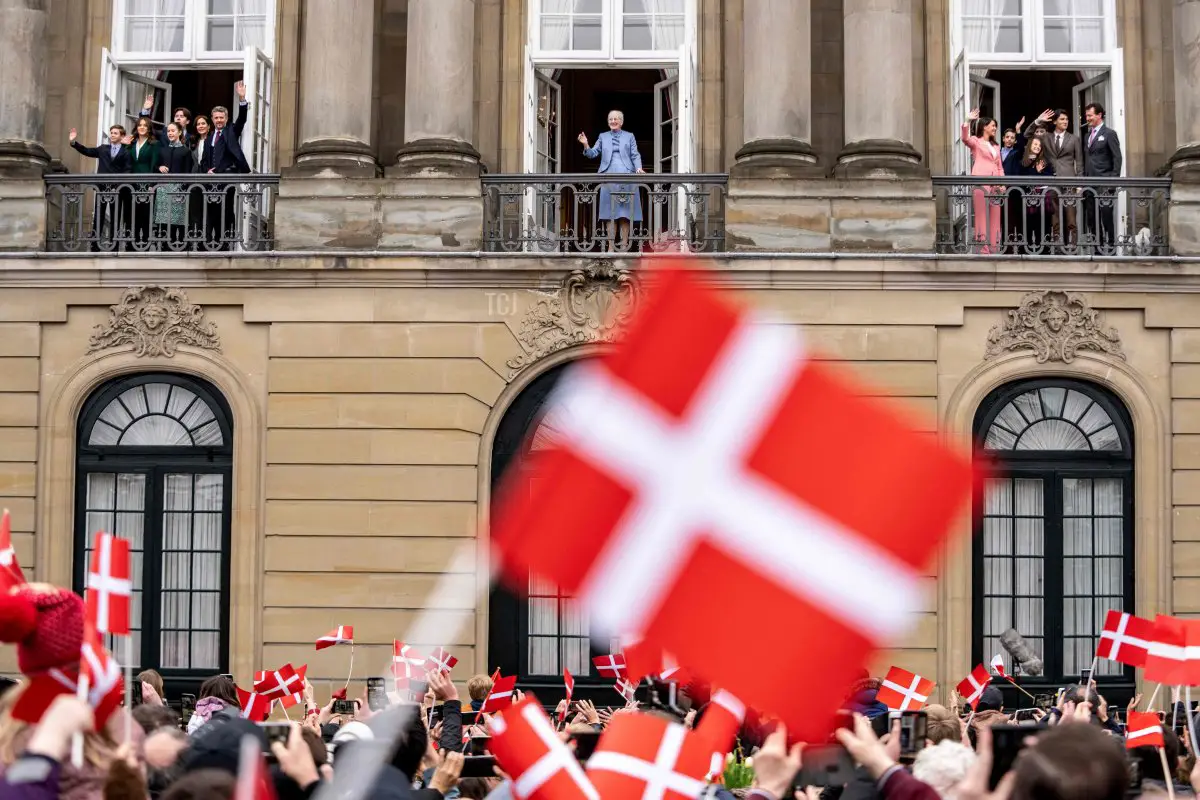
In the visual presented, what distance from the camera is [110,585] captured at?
31.2ft

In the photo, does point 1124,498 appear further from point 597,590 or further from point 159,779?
point 597,590

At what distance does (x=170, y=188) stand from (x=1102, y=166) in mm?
11259

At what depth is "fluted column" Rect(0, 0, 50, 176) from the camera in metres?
23.4

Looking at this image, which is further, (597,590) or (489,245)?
(489,245)

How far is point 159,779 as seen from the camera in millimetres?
→ 7863

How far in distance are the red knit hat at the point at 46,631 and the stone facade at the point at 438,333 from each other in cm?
1629

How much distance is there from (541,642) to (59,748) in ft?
57.7

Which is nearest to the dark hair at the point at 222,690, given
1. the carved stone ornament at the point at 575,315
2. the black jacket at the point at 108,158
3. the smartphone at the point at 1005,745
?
the carved stone ornament at the point at 575,315

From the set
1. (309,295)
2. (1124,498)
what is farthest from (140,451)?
(1124,498)

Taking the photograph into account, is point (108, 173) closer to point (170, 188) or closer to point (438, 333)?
point (170, 188)

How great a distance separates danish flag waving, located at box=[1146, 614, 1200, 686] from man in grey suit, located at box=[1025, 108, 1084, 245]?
10.7m

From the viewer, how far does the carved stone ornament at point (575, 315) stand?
2269cm

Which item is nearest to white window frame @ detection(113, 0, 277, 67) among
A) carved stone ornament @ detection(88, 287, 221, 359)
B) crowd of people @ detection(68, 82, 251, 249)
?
crowd of people @ detection(68, 82, 251, 249)

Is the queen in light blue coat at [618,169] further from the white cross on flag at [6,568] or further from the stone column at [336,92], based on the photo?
the white cross on flag at [6,568]
